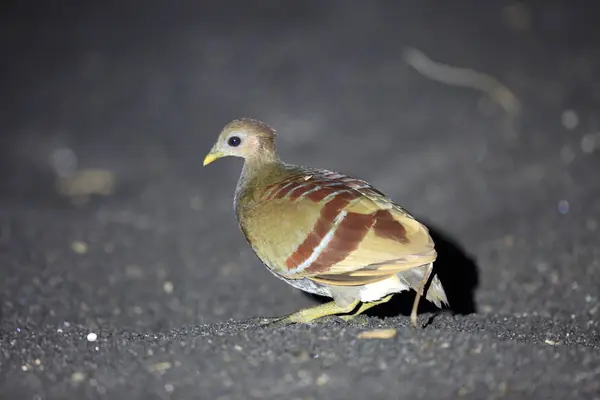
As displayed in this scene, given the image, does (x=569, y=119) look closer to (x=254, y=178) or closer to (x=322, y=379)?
(x=254, y=178)

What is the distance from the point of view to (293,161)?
25.2ft

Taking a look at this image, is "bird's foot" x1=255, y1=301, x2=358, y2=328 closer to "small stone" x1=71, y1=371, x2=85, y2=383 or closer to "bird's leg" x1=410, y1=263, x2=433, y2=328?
"bird's leg" x1=410, y1=263, x2=433, y2=328

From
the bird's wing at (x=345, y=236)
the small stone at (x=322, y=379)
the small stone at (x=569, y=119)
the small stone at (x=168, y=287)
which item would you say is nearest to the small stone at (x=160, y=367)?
the small stone at (x=322, y=379)

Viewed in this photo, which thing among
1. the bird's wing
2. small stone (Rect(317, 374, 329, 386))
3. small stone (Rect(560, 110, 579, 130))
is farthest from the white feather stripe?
small stone (Rect(560, 110, 579, 130))

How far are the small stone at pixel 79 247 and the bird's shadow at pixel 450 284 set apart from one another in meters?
2.03

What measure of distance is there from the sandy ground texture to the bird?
0.81ft

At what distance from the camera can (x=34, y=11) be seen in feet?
38.7

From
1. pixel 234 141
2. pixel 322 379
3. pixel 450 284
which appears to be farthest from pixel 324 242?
pixel 450 284

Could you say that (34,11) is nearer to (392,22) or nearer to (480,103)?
(392,22)

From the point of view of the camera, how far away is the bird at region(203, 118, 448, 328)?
12.4 feet

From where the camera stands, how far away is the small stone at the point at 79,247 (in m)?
6.18

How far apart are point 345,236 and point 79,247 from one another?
3.15m

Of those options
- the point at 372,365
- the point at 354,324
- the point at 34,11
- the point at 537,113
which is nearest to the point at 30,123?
the point at 34,11

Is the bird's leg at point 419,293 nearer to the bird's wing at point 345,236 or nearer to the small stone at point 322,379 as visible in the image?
the bird's wing at point 345,236
